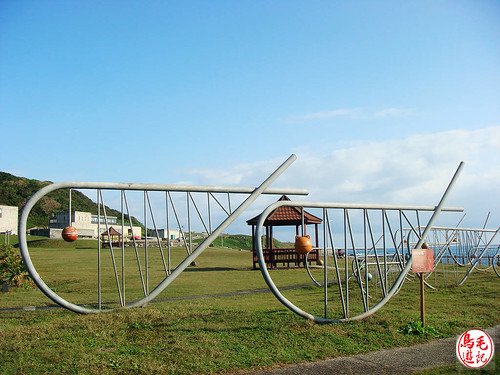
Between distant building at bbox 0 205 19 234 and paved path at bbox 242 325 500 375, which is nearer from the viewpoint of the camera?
paved path at bbox 242 325 500 375

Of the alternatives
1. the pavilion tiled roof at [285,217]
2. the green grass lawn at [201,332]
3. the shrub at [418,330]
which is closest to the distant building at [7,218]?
the pavilion tiled roof at [285,217]

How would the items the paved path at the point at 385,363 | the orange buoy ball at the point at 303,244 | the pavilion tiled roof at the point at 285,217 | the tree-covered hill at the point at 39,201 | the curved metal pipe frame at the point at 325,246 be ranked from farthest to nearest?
the tree-covered hill at the point at 39,201, the pavilion tiled roof at the point at 285,217, the orange buoy ball at the point at 303,244, the curved metal pipe frame at the point at 325,246, the paved path at the point at 385,363

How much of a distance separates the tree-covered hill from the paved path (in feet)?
221

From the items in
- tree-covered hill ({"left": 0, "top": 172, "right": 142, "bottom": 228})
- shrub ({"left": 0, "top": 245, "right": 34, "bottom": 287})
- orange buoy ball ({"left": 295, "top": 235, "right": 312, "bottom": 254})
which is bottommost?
shrub ({"left": 0, "top": 245, "right": 34, "bottom": 287})

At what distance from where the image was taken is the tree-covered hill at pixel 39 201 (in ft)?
240

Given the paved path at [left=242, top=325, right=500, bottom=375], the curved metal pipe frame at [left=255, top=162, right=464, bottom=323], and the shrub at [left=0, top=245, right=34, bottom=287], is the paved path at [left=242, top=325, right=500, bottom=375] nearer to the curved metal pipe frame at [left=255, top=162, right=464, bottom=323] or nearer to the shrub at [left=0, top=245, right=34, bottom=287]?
the curved metal pipe frame at [left=255, top=162, right=464, bottom=323]

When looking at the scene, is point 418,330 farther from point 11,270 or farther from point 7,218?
point 7,218

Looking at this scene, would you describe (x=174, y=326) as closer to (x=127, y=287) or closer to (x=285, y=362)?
(x=285, y=362)

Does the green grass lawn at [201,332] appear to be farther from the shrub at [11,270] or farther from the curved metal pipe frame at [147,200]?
the shrub at [11,270]

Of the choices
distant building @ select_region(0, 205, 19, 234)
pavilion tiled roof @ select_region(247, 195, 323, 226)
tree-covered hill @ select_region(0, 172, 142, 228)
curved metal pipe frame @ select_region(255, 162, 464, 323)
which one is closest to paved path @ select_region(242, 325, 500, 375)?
Answer: curved metal pipe frame @ select_region(255, 162, 464, 323)

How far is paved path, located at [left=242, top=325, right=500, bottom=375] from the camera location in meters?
6.83

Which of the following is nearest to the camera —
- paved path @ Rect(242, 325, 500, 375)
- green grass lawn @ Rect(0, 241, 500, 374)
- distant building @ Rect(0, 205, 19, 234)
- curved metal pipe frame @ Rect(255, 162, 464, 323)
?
paved path @ Rect(242, 325, 500, 375)

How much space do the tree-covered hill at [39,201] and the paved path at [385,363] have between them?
67422mm

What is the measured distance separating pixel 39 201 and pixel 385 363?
Answer: 7360cm
